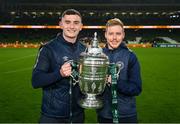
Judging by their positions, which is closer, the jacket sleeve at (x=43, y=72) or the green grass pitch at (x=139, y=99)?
the jacket sleeve at (x=43, y=72)

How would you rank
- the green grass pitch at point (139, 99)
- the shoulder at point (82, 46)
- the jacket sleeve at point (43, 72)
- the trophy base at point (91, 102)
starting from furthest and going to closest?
the green grass pitch at point (139, 99), the shoulder at point (82, 46), the jacket sleeve at point (43, 72), the trophy base at point (91, 102)

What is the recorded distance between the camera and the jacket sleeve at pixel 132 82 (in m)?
2.95

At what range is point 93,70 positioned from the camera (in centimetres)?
241

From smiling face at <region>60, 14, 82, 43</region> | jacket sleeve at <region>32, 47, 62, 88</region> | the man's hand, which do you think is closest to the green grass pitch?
jacket sleeve at <region>32, 47, 62, 88</region>

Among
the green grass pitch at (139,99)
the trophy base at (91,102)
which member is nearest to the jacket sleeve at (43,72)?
the trophy base at (91,102)

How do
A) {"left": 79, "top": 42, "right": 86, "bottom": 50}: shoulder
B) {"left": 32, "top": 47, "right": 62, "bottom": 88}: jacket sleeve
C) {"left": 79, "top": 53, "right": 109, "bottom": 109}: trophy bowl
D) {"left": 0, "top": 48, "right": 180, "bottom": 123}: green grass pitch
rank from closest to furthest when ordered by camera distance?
{"left": 79, "top": 53, "right": 109, "bottom": 109}: trophy bowl
{"left": 32, "top": 47, "right": 62, "bottom": 88}: jacket sleeve
{"left": 79, "top": 42, "right": 86, "bottom": 50}: shoulder
{"left": 0, "top": 48, "right": 180, "bottom": 123}: green grass pitch

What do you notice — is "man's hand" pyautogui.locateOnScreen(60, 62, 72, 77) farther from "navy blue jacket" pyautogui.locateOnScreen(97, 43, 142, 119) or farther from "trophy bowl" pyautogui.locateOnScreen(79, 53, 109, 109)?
"navy blue jacket" pyautogui.locateOnScreen(97, 43, 142, 119)

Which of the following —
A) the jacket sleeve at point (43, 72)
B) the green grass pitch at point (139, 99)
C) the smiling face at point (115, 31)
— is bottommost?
the green grass pitch at point (139, 99)

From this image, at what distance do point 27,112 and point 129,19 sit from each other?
37.8 metres

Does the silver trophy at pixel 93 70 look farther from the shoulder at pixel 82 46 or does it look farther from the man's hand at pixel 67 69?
the shoulder at pixel 82 46

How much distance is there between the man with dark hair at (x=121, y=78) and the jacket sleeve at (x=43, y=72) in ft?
1.75

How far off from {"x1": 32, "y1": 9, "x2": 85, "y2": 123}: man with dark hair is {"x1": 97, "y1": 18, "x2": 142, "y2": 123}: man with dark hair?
27 cm

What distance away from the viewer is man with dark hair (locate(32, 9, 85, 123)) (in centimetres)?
301

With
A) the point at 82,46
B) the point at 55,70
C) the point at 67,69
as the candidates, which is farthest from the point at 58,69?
the point at 67,69
